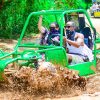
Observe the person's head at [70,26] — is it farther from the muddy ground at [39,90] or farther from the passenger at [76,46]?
the muddy ground at [39,90]

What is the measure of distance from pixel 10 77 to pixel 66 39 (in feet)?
5.05

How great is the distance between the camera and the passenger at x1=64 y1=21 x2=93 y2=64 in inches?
334

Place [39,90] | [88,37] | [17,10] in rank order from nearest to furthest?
1. [39,90]
2. [88,37]
3. [17,10]

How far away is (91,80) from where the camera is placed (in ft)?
27.7

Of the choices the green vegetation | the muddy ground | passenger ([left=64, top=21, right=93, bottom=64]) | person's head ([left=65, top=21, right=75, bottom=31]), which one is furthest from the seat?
the green vegetation

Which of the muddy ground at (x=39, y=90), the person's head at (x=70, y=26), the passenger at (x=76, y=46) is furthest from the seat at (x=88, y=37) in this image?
the muddy ground at (x=39, y=90)

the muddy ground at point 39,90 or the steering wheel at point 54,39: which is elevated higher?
the steering wheel at point 54,39

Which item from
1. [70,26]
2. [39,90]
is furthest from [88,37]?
[39,90]

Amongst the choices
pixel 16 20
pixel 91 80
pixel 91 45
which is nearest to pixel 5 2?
pixel 16 20

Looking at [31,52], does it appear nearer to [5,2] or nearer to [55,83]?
[55,83]

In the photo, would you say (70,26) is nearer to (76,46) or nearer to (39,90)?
(76,46)

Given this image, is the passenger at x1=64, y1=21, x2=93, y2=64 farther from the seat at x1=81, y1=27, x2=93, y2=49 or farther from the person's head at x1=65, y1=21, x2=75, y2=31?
the seat at x1=81, y1=27, x2=93, y2=49

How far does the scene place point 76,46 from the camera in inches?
335

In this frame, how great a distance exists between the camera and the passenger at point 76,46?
8.48 meters
